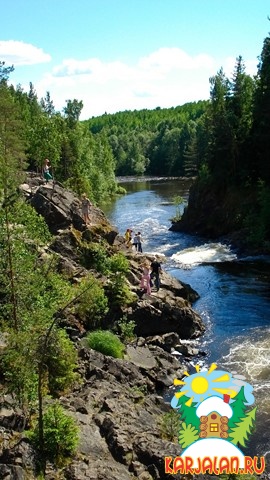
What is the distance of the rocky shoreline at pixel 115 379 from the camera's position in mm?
14000

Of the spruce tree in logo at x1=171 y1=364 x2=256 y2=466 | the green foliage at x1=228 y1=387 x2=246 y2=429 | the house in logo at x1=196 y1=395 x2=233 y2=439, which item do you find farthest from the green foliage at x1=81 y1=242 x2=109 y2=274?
the house in logo at x1=196 y1=395 x2=233 y2=439

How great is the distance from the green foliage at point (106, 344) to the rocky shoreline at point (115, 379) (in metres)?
0.42

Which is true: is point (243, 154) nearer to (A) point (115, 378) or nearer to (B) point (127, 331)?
(B) point (127, 331)

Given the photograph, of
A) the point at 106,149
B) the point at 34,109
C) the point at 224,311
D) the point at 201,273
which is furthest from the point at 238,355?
the point at 106,149

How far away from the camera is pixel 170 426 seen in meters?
17.4

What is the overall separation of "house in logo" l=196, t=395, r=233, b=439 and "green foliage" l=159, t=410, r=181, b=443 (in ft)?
7.21

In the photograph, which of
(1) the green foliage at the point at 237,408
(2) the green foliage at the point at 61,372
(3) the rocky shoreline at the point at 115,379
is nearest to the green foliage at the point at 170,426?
(3) the rocky shoreline at the point at 115,379

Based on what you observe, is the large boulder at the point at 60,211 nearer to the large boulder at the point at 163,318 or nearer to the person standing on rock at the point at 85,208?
the person standing on rock at the point at 85,208

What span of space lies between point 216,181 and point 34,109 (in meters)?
47.9

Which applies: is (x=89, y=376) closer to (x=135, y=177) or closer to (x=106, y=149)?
(x=106, y=149)

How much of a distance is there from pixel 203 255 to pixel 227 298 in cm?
1334

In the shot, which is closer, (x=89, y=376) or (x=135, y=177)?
(x=89, y=376)

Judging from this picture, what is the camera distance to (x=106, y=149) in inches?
4373

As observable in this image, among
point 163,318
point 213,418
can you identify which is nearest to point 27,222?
point 163,318
